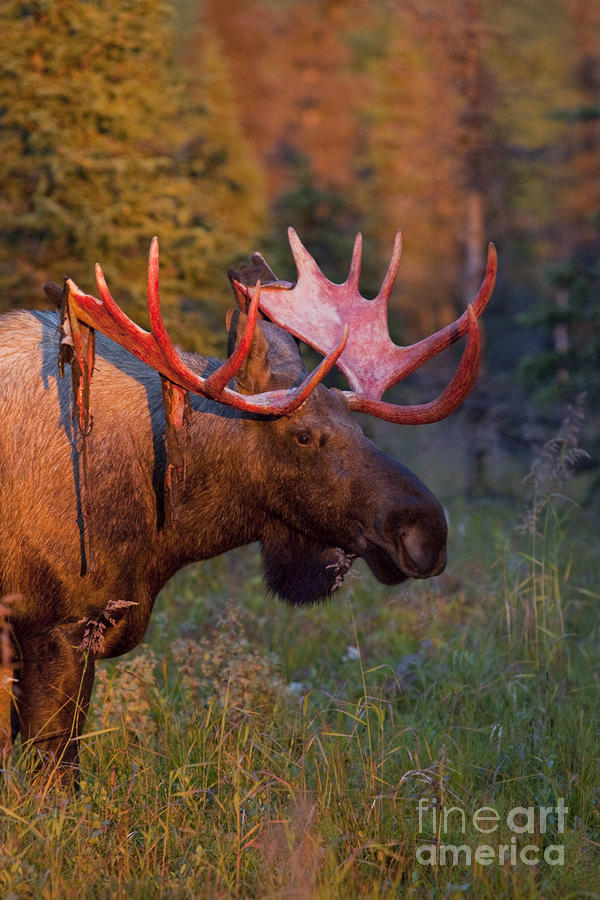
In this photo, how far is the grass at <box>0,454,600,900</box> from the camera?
3.48 metres

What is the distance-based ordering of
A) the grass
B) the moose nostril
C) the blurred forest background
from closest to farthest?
the grass < the moose nostril < the blurred forest background

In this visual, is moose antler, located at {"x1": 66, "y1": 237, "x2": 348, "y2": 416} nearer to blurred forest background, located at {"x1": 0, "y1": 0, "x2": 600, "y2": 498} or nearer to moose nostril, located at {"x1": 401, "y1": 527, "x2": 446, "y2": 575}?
moose nostril, located at {"x1": 401, "y1": 527, "x2": 446, "y2": 575}

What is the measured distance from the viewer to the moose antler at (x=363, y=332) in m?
4.67

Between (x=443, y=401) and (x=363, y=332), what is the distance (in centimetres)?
83

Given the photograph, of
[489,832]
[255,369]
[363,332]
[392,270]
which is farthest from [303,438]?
[489,832]

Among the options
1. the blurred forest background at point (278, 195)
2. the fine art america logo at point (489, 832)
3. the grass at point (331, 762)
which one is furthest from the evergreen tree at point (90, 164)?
the fine art america logo at point (489, 832)

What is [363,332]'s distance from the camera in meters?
5.26

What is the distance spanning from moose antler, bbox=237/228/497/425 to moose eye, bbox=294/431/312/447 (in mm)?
370

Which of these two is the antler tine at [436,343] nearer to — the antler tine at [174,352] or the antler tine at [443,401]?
the antler tine at [443,401]

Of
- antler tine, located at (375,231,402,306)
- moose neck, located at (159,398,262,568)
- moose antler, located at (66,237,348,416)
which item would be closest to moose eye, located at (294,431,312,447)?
moose antler, located at (66,237,348,416)

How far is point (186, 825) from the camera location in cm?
379

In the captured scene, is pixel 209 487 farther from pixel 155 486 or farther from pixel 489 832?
pixel 489 832

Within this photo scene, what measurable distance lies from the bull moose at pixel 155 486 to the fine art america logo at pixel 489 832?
3.15 ft

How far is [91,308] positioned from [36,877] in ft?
7.53
